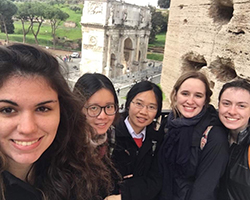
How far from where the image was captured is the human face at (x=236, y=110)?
204 centimetres

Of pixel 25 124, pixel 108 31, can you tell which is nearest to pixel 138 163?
pixel 25 124

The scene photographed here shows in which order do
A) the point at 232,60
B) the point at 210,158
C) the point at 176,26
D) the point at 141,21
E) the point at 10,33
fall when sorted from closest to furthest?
the point at 210,158 < the point at 232,60 < the point at 176,26 < the point at 141,21 < the point at 10,33

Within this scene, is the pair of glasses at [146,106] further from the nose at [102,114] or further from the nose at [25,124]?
the nose at [25,124]

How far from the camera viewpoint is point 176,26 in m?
6.77

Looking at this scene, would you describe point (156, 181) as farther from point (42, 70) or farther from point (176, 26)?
point (176, 26)

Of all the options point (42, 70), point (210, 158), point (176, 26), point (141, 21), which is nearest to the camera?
point (42, 70)

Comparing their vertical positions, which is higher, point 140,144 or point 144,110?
point 144,110

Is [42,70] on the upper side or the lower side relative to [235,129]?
upper

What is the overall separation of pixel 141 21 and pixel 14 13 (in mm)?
15525

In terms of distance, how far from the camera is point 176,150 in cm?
223

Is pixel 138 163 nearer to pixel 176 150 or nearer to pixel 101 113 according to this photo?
pixel 176 150

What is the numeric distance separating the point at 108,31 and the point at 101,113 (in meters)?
19.4

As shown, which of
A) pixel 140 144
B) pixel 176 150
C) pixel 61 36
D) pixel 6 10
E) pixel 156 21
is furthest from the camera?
pixel 156 21

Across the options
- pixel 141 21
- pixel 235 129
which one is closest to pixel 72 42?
pixel 141 21
